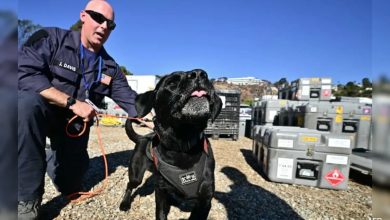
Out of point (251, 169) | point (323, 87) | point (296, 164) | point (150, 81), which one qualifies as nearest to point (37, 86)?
point (296, 164)

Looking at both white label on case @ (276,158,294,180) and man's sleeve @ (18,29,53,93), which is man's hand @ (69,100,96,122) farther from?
white label on case @ (276,158,294,180)

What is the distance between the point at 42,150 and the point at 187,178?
45.7 inches

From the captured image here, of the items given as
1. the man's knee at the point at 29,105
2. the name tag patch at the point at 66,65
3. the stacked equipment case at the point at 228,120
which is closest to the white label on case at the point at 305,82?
the stacked equipment case at the point at 228,120

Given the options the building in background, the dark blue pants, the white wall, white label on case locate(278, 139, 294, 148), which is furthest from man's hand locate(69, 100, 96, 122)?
the building in background

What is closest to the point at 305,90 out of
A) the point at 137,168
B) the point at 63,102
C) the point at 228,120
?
the point at 228,120

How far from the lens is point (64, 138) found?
111 inches

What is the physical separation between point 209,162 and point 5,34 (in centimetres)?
187

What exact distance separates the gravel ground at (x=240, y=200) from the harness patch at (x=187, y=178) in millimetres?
790

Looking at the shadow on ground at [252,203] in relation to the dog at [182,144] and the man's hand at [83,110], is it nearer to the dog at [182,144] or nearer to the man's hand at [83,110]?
the dog at [182,144]

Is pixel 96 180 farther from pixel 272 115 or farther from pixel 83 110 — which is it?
pixel 272 115

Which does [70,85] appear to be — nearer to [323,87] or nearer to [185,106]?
[185,106]

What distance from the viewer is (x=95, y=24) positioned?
8.75ft

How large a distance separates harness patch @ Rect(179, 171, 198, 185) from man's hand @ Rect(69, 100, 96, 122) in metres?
1.00

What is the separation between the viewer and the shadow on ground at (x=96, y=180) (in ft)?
8.36
